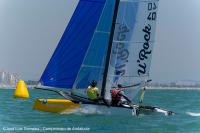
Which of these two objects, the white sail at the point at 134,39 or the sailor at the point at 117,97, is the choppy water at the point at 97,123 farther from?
the white sail at the point at 134,39

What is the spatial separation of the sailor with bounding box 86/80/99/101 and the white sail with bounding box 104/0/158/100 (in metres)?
1.25

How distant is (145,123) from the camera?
64.4 feet

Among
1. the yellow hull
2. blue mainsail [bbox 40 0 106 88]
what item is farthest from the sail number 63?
the yellow hull

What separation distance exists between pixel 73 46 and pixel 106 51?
138 cm

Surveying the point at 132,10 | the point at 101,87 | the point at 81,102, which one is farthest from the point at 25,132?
the point at 132,10

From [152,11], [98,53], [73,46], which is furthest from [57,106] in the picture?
[152,11]

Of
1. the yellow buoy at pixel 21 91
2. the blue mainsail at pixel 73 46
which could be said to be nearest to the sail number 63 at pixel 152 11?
the blue mainsail at pixel 73 46

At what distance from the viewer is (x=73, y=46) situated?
2206 centimetres

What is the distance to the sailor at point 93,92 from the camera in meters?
20.9

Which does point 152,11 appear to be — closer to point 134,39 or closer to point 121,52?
point 134,39

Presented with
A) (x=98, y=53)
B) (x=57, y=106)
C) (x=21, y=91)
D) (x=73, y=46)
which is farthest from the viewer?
(x=21, y=91)

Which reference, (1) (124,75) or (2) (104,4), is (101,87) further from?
(2) (104,4)

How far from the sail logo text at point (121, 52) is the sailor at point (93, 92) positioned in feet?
4.85

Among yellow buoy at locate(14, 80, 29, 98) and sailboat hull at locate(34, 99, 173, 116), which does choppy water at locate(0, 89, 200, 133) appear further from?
yellow buoy at locate(14, 80, 29, 98)
